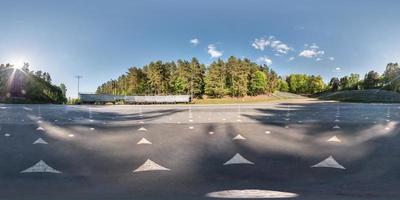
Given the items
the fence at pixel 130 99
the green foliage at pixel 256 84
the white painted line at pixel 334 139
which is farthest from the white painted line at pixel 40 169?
the green foliage at pixel 256 84

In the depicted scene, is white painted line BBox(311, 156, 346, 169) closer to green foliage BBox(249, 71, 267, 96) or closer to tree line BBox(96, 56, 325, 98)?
tree line BBox(96, 56, 325, 98)

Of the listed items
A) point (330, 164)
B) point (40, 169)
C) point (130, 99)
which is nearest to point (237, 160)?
point (330, 164)

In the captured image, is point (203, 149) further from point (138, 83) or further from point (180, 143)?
point (138, 83)

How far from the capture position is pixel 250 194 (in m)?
8.83

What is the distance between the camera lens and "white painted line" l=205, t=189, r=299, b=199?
8495mm

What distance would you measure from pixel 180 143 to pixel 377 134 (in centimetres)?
1053

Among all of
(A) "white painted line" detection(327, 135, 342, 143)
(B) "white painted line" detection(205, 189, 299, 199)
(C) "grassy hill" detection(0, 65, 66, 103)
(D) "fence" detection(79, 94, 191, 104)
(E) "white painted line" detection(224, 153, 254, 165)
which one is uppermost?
(C) "grassy hill" detection(0, 65, 66, 103)

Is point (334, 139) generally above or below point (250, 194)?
above

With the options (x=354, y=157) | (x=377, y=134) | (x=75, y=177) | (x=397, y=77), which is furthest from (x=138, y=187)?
(x=397, y=77)

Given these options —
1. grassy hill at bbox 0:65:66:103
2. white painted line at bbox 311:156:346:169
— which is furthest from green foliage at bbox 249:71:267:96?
white painted line at bbox 311:156:346:169

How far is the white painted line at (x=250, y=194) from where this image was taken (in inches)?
334

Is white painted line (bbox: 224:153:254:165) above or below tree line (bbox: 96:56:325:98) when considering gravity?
below

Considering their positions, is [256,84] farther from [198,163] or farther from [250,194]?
[250,194]

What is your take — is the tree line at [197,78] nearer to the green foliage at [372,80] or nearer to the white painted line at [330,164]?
the green foliage at [372,80]
